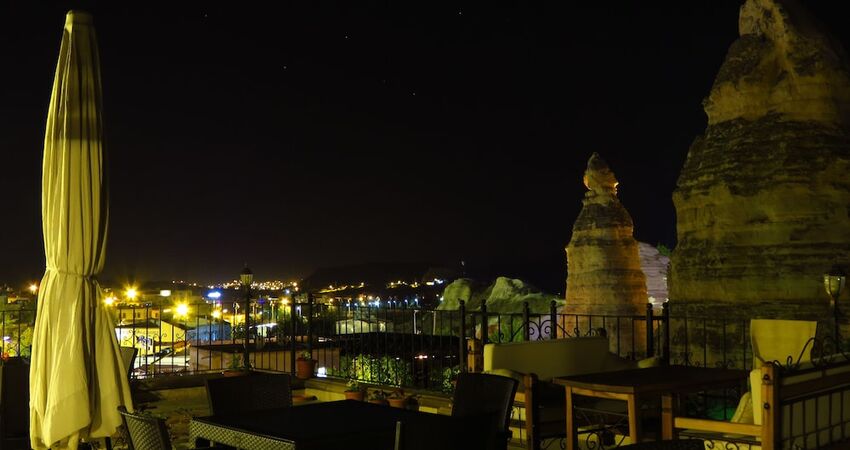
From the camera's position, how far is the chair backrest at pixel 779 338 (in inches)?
315

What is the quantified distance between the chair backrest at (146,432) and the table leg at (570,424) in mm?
3621

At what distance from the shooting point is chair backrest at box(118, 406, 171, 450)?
12.8 ft

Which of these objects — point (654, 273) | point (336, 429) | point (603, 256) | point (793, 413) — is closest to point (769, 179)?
point (793, 413)

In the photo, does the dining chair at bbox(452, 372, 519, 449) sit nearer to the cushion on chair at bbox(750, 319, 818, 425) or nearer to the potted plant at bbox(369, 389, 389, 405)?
Result: the cushion on chair at bbox(750, 319, 818, 425)

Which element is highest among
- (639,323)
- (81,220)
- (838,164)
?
(838,164)

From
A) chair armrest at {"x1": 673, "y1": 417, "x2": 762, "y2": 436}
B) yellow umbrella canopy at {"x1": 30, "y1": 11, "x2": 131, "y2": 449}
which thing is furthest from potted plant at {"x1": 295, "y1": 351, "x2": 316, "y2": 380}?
chair armrest at {"x1": 673, "y1": 417, "x2": 762, "y2": 436}

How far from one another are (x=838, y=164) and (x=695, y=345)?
16.2 feet

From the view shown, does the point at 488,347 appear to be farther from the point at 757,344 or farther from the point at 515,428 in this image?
the point at 757,344

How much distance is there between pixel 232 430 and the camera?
16.1 feet

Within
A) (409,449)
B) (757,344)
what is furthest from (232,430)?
(757,344)

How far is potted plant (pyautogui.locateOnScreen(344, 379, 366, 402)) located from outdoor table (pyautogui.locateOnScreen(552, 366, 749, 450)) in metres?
4.07

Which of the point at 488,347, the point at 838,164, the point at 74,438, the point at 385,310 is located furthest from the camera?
the point at 838,164

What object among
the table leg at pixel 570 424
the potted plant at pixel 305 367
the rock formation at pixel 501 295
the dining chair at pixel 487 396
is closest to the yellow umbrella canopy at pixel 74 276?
the dining chair at pixel 487 396

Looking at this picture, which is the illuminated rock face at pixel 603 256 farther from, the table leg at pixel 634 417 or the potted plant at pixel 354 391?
the table leg at pixel 634 417
